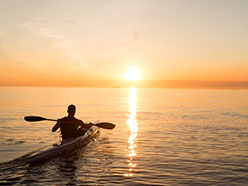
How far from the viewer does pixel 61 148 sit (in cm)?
1231

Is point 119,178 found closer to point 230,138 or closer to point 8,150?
point 8,150

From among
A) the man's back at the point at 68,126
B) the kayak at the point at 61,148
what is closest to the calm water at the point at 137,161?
the kayak at the point at 61,148

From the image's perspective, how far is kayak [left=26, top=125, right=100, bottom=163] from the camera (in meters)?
10.7

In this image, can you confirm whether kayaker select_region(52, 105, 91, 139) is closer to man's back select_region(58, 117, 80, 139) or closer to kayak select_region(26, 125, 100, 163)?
man's back select_region(58, 117, 80, 139)

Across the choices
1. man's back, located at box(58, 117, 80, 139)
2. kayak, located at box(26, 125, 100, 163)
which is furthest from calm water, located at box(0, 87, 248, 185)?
man's back, located at box(58, 117, 80, 139)

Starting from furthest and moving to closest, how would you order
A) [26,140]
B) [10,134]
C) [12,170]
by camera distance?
[10,134], [26,140], [12,170]

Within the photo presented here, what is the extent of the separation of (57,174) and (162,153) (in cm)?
590

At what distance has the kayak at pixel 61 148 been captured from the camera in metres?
10.7

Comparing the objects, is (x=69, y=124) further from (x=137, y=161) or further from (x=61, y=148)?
(x=137, y=161)

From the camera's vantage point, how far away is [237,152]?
43.6 feet

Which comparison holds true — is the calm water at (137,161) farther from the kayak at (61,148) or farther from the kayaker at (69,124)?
the kayaker at (69,124)

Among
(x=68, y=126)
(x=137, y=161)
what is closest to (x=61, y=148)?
(x=68, y=126)

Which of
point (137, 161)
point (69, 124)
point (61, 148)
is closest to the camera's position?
point (137, 161)

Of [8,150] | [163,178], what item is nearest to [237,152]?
[163,178]
